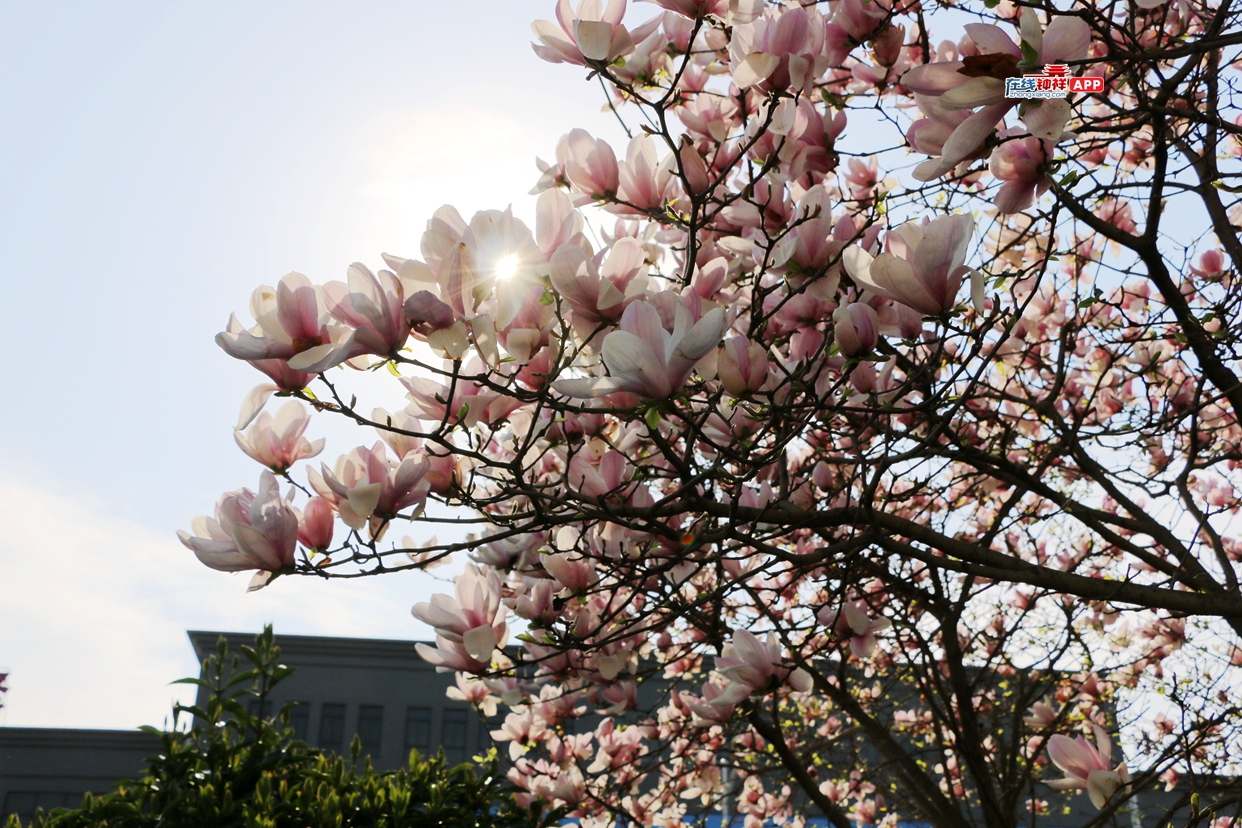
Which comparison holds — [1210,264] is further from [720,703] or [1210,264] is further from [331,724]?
[331,724]

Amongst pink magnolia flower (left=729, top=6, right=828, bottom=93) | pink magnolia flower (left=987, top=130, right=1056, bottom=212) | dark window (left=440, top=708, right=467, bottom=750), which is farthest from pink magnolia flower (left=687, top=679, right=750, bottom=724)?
dark window (left=440, top=708, right=467, bottom=750)

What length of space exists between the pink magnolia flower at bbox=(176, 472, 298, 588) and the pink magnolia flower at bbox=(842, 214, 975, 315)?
1105 mm

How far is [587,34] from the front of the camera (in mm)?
1584

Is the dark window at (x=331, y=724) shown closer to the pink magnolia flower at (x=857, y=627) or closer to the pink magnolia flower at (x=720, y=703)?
the pink magnolia flower at (x=720, y=703)

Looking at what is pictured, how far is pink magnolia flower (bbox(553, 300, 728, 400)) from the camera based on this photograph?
1.27 metres

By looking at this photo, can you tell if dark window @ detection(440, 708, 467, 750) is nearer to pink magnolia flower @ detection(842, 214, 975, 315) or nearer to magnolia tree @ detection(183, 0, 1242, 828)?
magnolia tree @ detection(183, 0, 1242, 828)

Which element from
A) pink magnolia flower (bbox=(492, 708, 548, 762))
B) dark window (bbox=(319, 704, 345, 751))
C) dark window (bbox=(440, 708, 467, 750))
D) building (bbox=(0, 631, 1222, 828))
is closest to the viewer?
pink magnolia flower (bbox=(492, 708, 548, 762))

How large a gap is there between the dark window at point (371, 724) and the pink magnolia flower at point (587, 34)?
23.7 meters

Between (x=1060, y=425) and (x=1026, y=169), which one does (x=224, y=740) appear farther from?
(x=1060, y=425)

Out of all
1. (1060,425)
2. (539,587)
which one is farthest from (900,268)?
(1060,425)

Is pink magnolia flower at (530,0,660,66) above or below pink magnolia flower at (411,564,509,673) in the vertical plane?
above

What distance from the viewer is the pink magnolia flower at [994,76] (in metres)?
1.20

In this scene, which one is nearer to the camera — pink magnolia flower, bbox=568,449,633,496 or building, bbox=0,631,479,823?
pink magnolia flower, bbox=568,449,633,496

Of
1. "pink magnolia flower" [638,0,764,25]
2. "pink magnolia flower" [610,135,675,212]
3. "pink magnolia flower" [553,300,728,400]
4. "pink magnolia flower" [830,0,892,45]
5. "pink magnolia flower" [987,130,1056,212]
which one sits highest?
"pink magnolia flower" [830,0,892,45]
